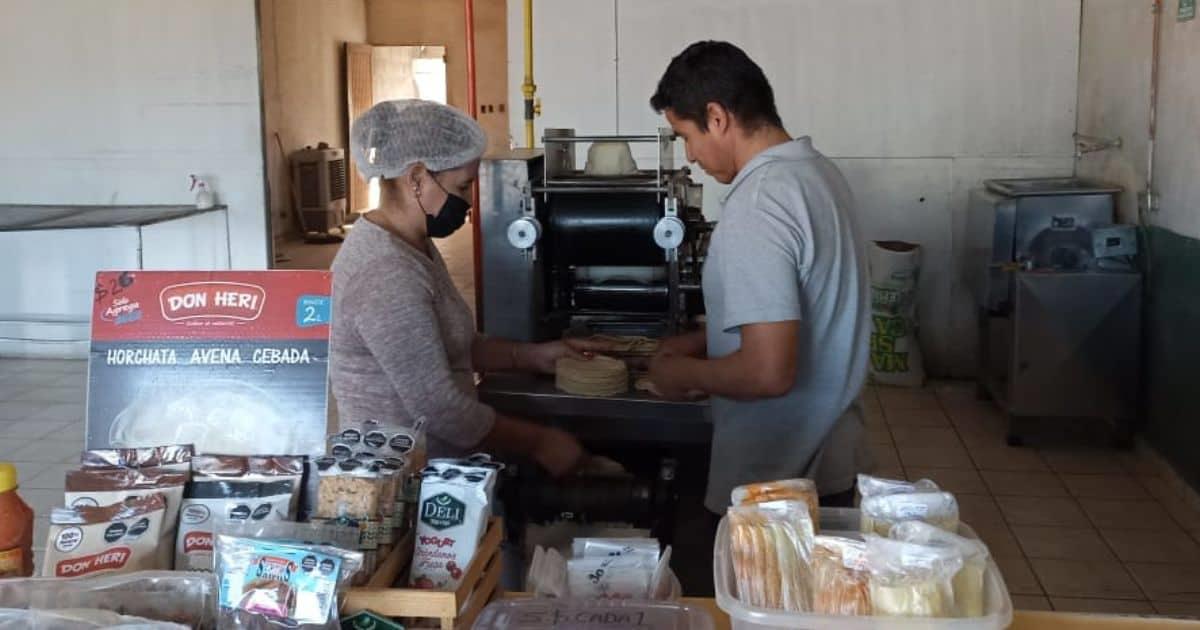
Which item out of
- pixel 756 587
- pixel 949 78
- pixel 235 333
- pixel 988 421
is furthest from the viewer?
pixel 949 78

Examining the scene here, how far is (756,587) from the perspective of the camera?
119 cm

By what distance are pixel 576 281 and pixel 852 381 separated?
0.99 m

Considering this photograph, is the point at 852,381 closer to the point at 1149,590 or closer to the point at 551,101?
the point at 1149,590

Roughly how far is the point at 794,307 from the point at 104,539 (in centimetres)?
111

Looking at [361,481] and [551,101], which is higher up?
[551,101]

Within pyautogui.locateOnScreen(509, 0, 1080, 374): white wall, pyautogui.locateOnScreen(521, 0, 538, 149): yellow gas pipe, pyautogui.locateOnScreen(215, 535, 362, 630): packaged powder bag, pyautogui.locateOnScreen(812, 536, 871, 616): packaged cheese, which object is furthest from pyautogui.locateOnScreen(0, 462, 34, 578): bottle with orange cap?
pyautogui.locateOnScreen(509, 0, 1080, 374): white wall

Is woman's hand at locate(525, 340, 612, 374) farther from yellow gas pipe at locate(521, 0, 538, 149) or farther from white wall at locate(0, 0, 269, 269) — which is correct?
white wall at locate(0, 0, 269, 269)

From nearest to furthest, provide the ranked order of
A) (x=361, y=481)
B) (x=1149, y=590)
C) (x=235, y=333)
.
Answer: (x=361, y=481) < (x=235, y=333) < (x=1149, y=590)

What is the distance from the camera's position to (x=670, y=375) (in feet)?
6.99

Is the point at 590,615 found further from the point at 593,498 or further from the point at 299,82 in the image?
the point at 299,82

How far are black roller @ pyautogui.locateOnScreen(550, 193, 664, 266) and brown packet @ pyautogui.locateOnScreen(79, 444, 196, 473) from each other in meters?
1.41

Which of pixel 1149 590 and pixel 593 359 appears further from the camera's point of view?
pixel 1149 590

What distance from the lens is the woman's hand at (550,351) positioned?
2568 mm

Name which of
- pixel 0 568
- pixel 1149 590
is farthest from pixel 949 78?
pixel 0 568
